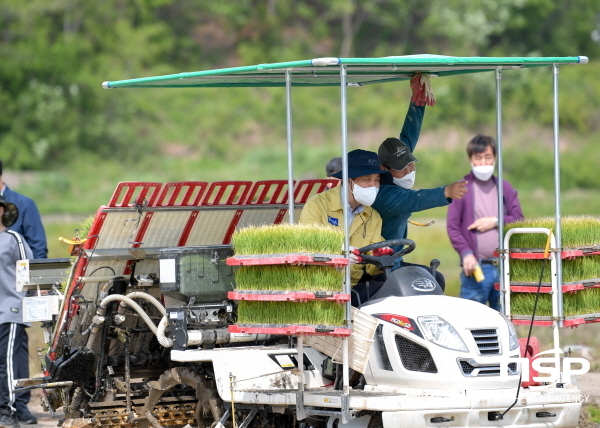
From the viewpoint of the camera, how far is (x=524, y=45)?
45.4 m

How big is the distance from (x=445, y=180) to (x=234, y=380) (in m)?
27.6

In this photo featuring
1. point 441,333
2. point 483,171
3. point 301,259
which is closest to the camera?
point 301,259

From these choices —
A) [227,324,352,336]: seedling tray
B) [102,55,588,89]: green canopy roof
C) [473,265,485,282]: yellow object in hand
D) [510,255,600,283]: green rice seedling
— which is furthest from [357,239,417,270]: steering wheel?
[473,265,485,282]: yellow object in hand

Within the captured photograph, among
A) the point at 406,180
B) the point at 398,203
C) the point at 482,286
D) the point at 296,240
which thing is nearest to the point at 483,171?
the point at 482,286

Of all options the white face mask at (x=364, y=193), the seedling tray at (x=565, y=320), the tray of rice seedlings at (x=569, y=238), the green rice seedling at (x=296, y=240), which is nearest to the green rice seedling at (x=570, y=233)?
the tray of rice seedlings at (x=569, y=238)

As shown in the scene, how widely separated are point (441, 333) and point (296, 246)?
1062 millimetres

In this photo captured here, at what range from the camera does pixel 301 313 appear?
22.9ft

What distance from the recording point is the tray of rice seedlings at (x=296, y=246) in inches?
273

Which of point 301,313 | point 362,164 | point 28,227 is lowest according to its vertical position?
point 301,313

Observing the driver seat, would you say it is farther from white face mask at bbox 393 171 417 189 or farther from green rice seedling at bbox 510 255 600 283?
white face mask at bbox 393 171 417 189

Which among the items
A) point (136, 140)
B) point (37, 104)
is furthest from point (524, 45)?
point (37, 104)

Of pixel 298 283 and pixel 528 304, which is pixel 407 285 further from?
pixel 528 304

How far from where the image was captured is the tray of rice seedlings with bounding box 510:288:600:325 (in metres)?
8.04

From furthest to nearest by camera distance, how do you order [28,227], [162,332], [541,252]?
[28,227] → [162,332] → [541,252]
